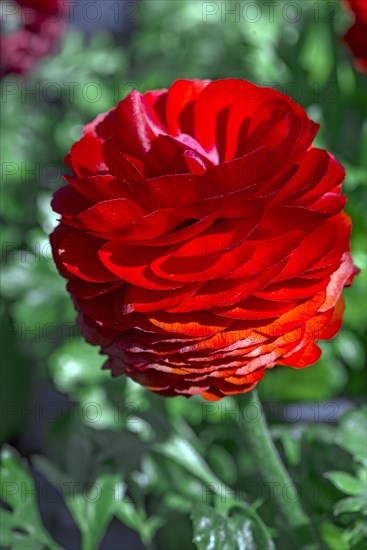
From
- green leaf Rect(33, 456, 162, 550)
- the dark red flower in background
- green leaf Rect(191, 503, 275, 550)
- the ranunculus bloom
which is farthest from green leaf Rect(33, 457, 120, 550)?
the dark red flower in background

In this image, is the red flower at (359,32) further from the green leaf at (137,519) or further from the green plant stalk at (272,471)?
the green leaf at (137,519)

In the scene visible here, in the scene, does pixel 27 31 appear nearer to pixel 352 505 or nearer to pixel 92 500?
pixel 92 500

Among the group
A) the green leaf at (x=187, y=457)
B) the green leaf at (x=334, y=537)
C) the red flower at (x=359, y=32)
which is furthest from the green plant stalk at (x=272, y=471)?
the red flower at (x=359, y=32)

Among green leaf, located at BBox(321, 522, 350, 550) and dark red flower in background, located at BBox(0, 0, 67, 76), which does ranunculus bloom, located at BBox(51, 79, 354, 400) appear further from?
dark red flower in background, located at BBox(0, 0, 67, 76)

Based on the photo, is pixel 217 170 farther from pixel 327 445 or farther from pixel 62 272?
pixel 327 445

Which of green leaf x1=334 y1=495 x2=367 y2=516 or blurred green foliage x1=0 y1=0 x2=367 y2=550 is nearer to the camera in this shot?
green leaf x1=334 y1=495 x2=367 y2=516

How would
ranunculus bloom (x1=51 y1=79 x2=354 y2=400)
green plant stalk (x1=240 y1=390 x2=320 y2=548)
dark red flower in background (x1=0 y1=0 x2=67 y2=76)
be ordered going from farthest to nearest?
1. dark red flower in background (x1=0 y1=0 x2=67 y2=76)
2. green plant stalk (x1=240 y1=390 x2=320 y2=548)
3. ranunculus bloom (x1=51 y1=79 x2=354 y2=400)

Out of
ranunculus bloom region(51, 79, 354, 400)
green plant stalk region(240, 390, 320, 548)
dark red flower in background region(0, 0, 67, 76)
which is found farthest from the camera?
dark red flower in background region(0, 0, 67, 76)

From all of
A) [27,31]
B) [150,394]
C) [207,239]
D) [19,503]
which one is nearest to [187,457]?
[150,394]
